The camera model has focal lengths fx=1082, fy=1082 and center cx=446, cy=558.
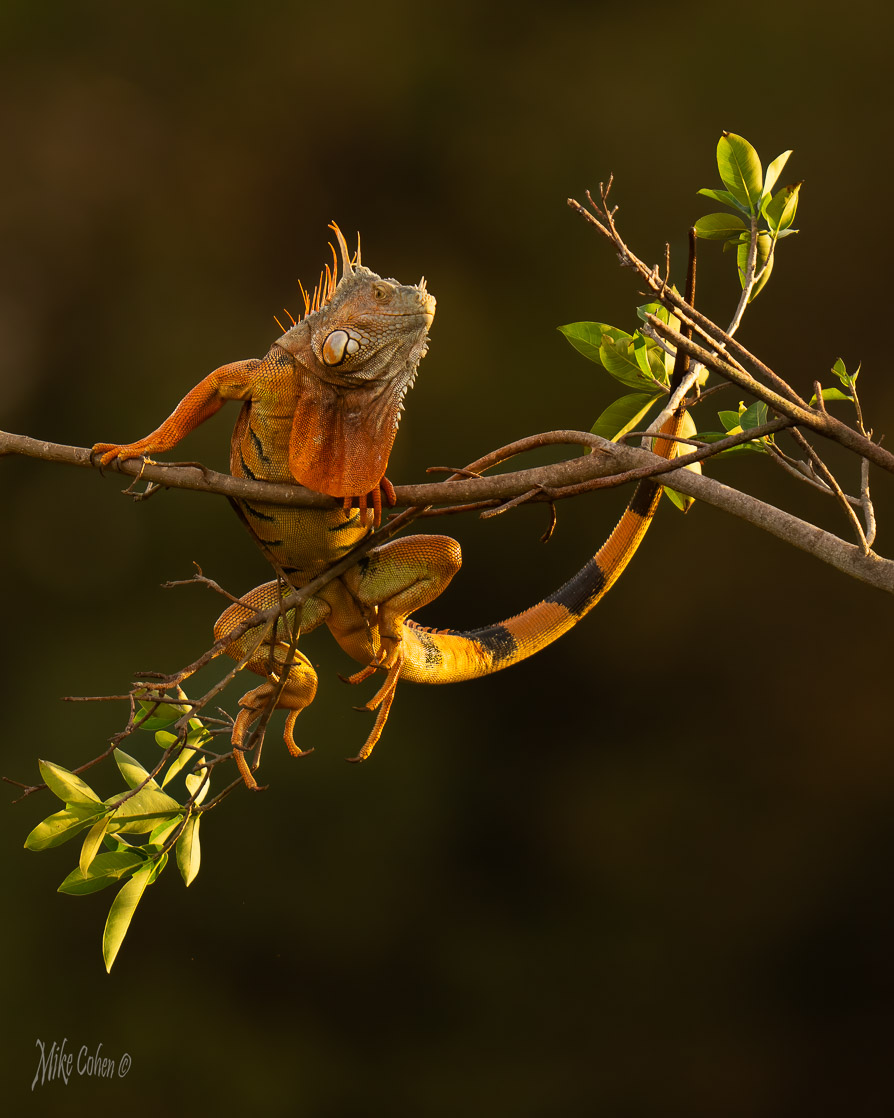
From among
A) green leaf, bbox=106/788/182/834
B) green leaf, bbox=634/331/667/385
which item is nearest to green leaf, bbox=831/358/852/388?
green leaf, bbox=634/331/667/385

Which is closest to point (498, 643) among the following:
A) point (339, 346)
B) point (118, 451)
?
point (339, 346)

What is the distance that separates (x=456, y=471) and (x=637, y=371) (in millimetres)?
409

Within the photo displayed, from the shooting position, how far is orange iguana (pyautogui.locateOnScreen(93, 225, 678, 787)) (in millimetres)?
1404

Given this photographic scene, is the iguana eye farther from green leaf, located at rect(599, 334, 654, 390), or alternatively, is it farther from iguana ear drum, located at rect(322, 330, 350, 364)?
green leaf, located at rect(599, 334, 654, 390)

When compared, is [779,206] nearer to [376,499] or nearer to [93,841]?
[376,499]

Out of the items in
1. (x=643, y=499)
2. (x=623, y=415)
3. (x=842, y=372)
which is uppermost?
(x=842, y=372)

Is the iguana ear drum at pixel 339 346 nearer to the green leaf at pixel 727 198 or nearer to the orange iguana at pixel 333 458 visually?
the orange iguana at pixel 333 458

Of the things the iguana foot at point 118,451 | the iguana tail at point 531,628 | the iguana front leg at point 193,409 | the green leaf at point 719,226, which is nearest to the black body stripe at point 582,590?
the iguana tail at point 531,628

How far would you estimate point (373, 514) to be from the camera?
1504 millimetres

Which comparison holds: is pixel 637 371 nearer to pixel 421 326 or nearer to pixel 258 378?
pixel 421 326

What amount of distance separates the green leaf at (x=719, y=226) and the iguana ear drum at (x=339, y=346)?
62 centimetres

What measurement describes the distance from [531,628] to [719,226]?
2.33ft

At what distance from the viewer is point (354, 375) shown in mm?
1421

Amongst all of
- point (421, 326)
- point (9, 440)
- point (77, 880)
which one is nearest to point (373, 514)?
point (421, 326)
